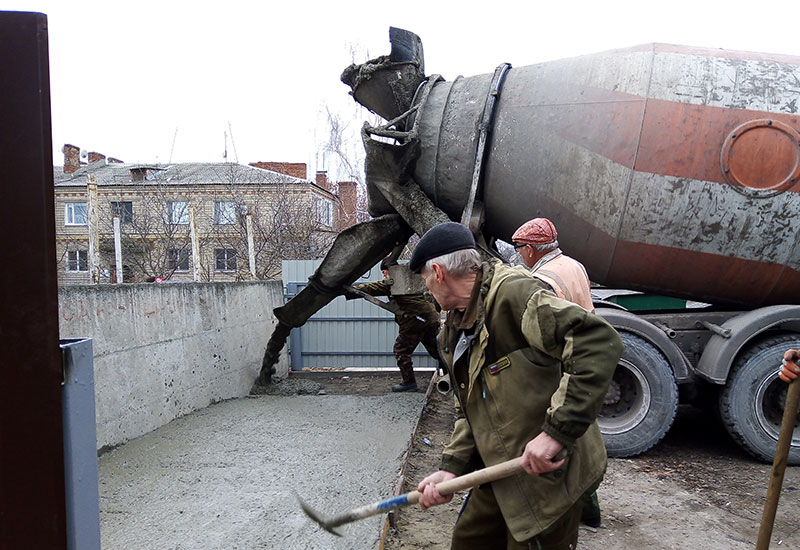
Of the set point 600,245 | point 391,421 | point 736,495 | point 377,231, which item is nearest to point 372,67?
point 377,231

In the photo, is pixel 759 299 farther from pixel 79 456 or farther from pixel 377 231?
pixel 79 456

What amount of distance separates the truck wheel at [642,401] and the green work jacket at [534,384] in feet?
9.21

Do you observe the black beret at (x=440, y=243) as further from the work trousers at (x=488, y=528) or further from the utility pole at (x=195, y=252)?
the utility pole at (x=195, y=252)

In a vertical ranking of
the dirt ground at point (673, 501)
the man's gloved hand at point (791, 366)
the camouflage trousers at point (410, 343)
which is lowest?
the dirt ground at point (673, 501)

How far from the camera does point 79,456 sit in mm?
1211

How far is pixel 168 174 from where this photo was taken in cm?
2539

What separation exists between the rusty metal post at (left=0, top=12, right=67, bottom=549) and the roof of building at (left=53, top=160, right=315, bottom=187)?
20426mm

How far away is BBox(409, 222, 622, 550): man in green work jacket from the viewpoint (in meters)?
1.66

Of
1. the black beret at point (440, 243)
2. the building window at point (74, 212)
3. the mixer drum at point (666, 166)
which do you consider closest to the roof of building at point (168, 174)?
the building window at point (74, 212)

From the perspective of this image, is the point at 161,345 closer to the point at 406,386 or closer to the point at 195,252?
the point at 406,386

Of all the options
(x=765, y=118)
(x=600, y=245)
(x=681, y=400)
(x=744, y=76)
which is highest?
(x=744, y=76)

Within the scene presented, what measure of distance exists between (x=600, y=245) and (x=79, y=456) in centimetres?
403

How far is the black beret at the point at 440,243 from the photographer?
195 cm

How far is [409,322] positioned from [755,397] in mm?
3823
